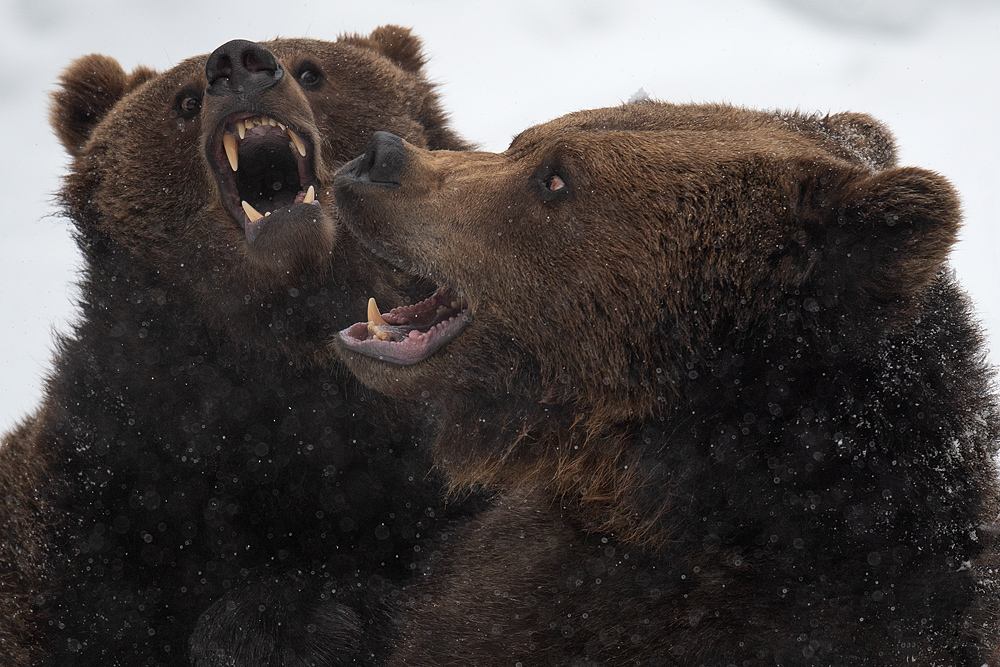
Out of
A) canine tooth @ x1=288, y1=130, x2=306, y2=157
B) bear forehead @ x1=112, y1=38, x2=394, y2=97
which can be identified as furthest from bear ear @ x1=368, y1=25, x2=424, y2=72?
canine tooth @ x1=288, y1=130, x2=306, y2=157

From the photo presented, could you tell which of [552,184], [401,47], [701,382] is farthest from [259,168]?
[701,382]

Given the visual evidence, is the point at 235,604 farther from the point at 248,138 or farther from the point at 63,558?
the point at 248,138

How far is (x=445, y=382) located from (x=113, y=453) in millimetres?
1881

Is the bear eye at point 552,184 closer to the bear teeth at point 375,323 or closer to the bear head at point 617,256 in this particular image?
the bear head at point 617,256

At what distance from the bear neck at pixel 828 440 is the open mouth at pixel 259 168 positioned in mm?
2201

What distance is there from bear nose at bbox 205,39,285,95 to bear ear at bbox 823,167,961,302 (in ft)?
8.80

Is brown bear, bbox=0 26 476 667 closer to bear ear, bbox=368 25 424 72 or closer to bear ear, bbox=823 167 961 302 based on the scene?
bear ear, bbox=368 25 424 72

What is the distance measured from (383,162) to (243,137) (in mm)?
1572

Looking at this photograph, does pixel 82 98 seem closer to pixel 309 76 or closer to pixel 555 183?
pixel 309 76

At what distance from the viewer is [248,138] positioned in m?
4.71

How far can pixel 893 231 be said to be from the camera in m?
2.64

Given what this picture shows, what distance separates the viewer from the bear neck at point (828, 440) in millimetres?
2799

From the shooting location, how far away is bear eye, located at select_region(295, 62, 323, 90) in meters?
4.94

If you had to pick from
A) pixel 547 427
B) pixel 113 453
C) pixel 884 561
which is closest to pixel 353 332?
pixel 547 427
